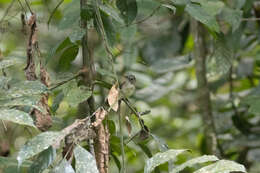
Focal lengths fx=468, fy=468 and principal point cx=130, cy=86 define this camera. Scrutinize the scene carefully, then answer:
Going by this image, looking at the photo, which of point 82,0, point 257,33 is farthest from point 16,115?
point 257,33

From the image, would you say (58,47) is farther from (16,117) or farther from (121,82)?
(16,117)

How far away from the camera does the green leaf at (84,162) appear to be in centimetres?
68

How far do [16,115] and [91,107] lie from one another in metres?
0.22

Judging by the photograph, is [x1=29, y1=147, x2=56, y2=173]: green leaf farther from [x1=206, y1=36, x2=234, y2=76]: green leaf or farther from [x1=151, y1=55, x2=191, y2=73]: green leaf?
[x1=151, y1=55, x2=191, y2=73]: green leaf

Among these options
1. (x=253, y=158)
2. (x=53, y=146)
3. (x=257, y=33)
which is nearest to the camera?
(x=53, y=146)

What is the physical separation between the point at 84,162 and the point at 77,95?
167 millimetres

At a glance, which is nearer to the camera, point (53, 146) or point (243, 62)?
point (53, 146)

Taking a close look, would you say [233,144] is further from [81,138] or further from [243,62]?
[81,138]

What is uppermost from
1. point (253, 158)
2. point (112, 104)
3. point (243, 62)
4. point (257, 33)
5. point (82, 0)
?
point (82, 0)

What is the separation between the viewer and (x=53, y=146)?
0.67 m

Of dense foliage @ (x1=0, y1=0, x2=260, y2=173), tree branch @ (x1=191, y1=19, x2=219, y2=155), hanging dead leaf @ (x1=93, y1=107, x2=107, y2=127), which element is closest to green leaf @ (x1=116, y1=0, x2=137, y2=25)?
dense foliage @ (x1=0, y1=0, x2=260, y2=173)

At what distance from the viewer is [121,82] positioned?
928 mm

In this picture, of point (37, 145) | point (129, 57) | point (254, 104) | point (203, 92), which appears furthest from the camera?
point (129, 57)

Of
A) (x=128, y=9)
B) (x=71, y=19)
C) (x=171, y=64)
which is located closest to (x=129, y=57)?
(x=171, y=64)
